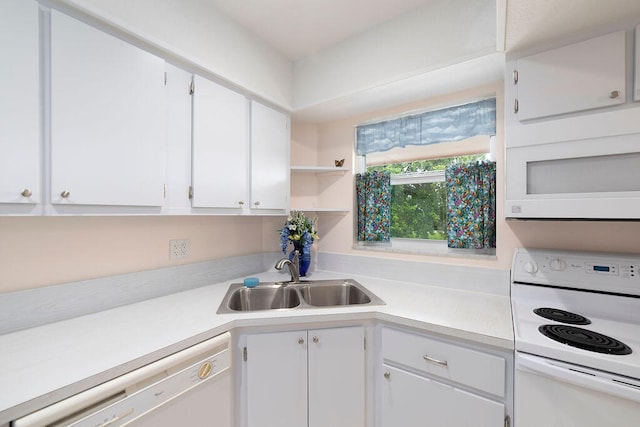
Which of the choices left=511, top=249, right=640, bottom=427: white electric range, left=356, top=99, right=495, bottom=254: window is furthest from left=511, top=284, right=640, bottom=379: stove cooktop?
left=356, top=99, right=495, bottom=254: window

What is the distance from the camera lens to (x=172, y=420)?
1.00 meters

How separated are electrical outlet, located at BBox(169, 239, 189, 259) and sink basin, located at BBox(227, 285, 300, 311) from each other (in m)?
0.42

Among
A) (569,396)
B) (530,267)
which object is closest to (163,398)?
(569,396)

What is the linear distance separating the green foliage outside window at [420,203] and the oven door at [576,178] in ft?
1.91

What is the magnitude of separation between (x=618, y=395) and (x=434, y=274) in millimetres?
994

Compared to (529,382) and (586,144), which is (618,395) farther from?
Result: (586,144)

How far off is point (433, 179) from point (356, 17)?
1152mm

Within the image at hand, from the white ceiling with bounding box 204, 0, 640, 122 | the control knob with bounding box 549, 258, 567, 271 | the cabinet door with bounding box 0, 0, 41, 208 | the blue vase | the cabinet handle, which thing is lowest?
the cabinet handle

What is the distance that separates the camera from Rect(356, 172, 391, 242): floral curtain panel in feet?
6.91

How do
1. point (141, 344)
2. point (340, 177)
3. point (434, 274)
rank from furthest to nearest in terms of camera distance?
point (340, 177) < point (434, 274) < point (141, 344)

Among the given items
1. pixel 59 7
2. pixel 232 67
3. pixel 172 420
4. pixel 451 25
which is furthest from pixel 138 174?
pixel 451 25

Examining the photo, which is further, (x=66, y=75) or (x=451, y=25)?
(x=451, y=25)

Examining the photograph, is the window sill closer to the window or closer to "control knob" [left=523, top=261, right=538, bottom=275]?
the window

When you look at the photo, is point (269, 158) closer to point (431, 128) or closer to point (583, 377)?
point (431, 128)
